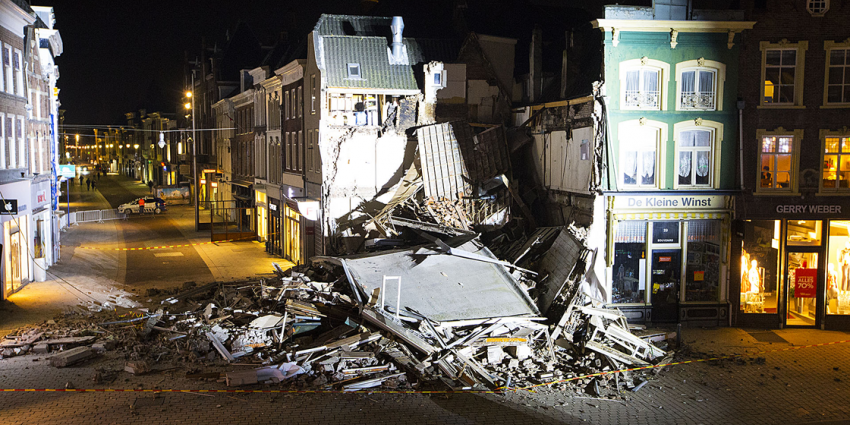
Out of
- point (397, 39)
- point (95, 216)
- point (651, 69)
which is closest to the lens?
point (651, 69)

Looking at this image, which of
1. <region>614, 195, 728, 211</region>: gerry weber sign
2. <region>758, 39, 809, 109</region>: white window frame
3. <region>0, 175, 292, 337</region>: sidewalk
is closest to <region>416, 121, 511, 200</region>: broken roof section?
<region>614, 195, 728, 211</region>: gerry weber sign

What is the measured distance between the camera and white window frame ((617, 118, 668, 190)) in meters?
20.7

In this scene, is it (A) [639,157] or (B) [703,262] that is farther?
(B) [703,262]

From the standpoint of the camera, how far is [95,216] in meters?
47.9

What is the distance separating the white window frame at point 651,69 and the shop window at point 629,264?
3.58 metres

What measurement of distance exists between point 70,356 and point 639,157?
1666 centimetres

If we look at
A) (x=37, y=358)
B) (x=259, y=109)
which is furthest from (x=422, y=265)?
(x=259, y=109)

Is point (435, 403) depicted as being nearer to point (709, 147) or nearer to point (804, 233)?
point (709, 147)

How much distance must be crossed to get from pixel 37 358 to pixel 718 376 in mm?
16557

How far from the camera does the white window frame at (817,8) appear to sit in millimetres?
20297

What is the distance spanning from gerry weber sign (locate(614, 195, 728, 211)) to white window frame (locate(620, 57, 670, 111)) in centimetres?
276

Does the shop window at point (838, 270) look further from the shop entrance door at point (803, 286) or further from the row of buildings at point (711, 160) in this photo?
the shop entrance door at point (803, 286)

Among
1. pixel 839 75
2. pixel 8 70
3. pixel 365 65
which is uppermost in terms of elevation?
pixel 365 65

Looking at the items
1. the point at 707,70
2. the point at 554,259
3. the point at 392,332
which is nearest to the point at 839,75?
the point at 707,70
